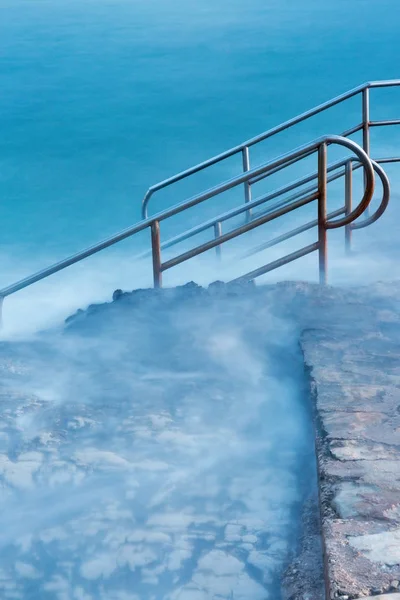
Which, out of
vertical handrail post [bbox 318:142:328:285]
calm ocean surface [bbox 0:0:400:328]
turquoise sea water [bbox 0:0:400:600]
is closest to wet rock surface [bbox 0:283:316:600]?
turquoise sea water [bbox 0:0:400:600]

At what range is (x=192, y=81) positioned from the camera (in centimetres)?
→ 2561

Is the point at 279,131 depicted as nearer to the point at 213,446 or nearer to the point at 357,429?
the point at 213,446

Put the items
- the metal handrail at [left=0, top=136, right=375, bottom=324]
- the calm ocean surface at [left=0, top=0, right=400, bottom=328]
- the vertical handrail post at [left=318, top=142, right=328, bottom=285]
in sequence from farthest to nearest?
the calm ocean surface at [left=0, top=0, right=400, bottom=328] → the vertical handrail post at [left=318, top=142, right=328, bottom=285] → the metal handrail at [left=0, top=136, right=375, bottom=324]

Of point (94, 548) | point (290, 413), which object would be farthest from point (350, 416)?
point (94, 548)

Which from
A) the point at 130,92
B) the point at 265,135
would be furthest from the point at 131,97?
the point at 265,135

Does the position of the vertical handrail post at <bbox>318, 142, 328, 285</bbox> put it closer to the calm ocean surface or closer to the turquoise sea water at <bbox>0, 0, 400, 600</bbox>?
the turquoise sea water at <bbox>0, 0, 400, 600</bbox>

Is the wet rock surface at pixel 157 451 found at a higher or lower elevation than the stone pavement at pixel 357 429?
lower

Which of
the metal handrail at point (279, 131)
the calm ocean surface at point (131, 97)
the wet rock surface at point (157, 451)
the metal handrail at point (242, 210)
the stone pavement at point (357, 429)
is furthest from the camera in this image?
the calm ocean surface at point (131, 97)

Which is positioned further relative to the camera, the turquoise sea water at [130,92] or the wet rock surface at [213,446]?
the turquoise sea water at [130,92]

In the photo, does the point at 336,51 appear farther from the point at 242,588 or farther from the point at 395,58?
the point at 242,588

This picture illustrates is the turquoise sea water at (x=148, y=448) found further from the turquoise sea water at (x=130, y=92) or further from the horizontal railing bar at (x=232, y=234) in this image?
the turquoise sea water at (x=130, y=92)

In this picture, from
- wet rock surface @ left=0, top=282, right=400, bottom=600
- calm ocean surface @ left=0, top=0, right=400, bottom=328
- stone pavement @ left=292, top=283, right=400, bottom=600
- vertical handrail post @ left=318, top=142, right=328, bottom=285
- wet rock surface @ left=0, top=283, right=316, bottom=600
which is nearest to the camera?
stone pavement @ left=292, top=283, right=400, bottom=600

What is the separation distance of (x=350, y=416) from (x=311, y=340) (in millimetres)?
788

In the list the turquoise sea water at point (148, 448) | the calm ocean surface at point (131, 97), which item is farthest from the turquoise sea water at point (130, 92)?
the turquoise sea water at point (148, 448)
